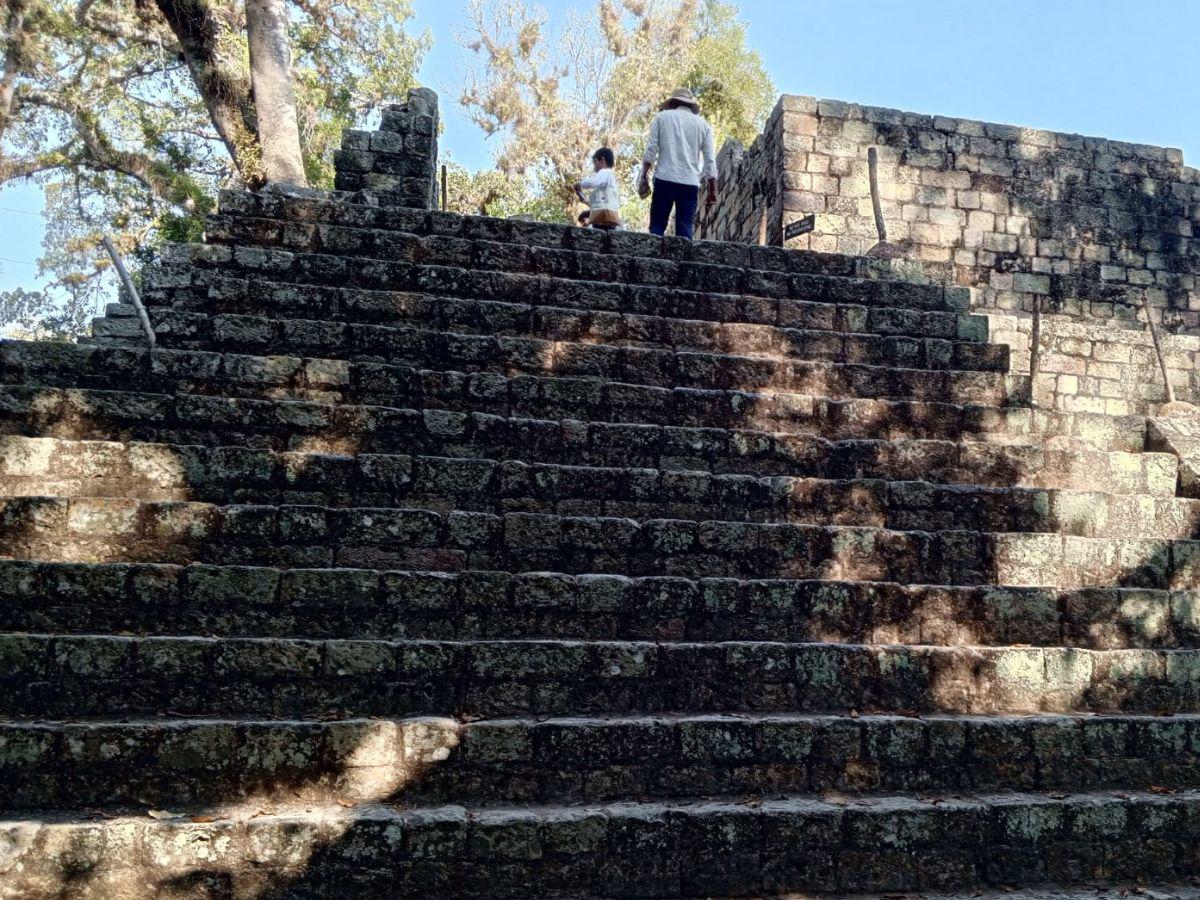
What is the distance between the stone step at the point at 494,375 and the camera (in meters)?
4.35

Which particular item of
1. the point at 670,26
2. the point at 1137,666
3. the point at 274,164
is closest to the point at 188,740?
the point at 1137,666

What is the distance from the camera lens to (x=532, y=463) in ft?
13.5

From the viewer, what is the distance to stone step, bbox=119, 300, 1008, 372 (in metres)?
4.71

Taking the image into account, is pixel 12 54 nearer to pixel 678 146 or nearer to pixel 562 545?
pixel 678 146

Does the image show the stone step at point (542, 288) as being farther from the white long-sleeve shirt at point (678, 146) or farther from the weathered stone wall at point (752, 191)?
the weathered stone wall at point (752, 191)

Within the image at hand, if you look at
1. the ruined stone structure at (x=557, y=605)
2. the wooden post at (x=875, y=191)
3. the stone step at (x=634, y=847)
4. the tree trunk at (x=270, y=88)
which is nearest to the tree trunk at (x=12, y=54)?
the tree trunk at (x=270, y=88)

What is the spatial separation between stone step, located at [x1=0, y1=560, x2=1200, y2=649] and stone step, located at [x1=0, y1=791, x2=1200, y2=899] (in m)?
0.73

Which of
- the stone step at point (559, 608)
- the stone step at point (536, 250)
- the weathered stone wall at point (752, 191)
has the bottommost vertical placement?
the stone step at point (559, 608)

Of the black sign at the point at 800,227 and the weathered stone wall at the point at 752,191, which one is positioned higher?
the weathered stone wall at the point at 752,191

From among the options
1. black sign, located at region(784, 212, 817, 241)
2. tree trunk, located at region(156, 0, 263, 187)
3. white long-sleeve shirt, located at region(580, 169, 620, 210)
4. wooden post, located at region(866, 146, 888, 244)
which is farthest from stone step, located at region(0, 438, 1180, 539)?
tree trunk, located at region(156, 0, 263, 187)

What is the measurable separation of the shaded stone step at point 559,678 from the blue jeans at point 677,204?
15.0ft

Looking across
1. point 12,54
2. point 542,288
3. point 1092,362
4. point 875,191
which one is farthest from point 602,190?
point 12,54

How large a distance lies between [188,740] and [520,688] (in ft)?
3.72

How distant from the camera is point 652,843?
2.78 metres
